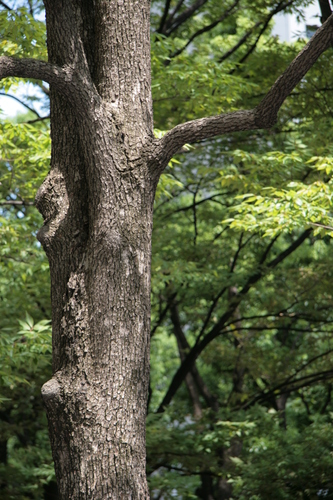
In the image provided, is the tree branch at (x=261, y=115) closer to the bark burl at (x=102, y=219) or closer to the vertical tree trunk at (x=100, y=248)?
the bark burl at (x=102, y=219)

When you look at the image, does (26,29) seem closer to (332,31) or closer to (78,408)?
(332,31)

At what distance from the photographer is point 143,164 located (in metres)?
3.12

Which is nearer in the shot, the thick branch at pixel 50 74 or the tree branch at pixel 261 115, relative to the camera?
the thick branch at pixel 50 74

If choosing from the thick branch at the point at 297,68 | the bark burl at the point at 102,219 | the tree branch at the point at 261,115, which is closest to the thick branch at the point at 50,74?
the bark burl at the point at 102,219

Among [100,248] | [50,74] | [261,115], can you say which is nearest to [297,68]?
[261,115]

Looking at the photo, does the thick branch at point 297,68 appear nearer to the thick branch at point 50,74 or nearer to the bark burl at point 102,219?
the bark burl at point 102,219

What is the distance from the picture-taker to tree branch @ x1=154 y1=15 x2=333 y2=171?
A: 2.88 metres

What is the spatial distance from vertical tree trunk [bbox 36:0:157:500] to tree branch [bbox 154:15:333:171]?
18cm

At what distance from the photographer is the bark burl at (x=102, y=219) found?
2787 mm

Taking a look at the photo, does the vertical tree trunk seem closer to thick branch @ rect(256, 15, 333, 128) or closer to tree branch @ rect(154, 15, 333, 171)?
tree branch @ rect(154, 15, 333, 171)

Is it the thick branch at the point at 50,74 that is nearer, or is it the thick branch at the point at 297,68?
the thick branch at the point at 50,74

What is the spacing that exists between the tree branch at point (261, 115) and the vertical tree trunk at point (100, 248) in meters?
0.18

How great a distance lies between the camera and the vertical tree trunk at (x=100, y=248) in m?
2.79

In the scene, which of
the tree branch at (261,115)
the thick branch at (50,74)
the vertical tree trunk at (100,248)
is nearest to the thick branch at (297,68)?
the tree branch at (261,115)
